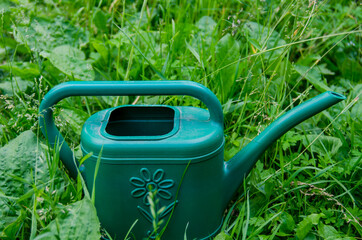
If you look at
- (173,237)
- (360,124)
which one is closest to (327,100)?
(360,124)

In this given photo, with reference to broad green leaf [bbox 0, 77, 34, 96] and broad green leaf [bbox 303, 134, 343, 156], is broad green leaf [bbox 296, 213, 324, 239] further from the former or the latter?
broad green leaf [bbox 0, 77, 34, 96]

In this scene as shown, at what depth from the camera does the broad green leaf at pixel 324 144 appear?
1.37m

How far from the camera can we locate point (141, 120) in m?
1.21

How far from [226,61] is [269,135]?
1.70ft

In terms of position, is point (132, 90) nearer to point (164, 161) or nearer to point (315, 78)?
point (164, 161)

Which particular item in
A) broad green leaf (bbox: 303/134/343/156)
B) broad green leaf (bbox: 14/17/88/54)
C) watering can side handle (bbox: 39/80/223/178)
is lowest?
broad green leaf (bbox: 303/134/343/156)

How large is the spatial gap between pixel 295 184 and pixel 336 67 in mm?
939

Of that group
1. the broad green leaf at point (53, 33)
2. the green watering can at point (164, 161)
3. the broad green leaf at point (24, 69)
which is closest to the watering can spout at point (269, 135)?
the green watering can at point (164, 161)

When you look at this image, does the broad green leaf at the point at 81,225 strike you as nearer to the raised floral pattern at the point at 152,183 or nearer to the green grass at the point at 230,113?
the green grass at the point at 230,113

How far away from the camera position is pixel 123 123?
120 centimetres

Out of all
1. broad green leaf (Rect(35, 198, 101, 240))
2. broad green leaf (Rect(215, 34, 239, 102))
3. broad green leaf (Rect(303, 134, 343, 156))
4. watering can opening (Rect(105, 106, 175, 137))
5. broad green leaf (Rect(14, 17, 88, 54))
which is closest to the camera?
broad green leaf (Rect(35, 198, 101, 240))

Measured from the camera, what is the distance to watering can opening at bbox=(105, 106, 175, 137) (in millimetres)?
1190

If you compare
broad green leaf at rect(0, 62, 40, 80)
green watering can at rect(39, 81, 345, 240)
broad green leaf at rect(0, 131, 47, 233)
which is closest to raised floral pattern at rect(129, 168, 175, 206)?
green watering can at rect(39, 81, 345, 240)

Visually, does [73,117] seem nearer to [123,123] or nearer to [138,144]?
[123,123]
